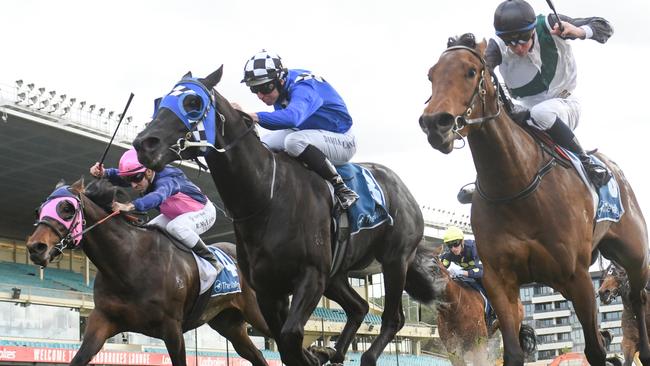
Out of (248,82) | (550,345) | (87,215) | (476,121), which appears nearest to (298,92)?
(248,82)

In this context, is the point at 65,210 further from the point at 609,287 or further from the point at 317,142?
the point at 609,287

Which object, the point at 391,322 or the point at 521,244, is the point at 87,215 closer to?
the point at 391,322

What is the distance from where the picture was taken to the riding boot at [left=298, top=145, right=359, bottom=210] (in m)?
7.14

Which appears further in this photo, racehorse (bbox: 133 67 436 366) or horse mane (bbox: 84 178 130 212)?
horse mane (bbox: 84 178 130 212)

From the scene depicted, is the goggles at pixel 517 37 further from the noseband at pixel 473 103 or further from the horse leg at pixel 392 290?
the horse leg at pixel 392 290

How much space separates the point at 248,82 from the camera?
24.4 ft

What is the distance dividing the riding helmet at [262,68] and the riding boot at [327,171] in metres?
0.67

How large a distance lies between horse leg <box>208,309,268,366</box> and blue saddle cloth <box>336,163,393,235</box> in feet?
11.9

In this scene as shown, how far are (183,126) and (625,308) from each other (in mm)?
10090

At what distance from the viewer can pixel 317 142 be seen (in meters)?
7.46

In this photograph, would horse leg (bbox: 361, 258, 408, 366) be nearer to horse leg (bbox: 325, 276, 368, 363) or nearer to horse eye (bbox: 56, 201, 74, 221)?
horse leg (bbox: 325, 276, 368, 363)

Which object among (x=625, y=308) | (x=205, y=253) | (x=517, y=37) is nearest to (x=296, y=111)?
(x=517, y=37)

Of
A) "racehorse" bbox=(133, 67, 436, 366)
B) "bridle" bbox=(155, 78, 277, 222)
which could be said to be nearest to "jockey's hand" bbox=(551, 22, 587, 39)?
"racehorse" bbox=(133, 67, 436, 366)

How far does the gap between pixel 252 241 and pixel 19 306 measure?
83.9 feet
